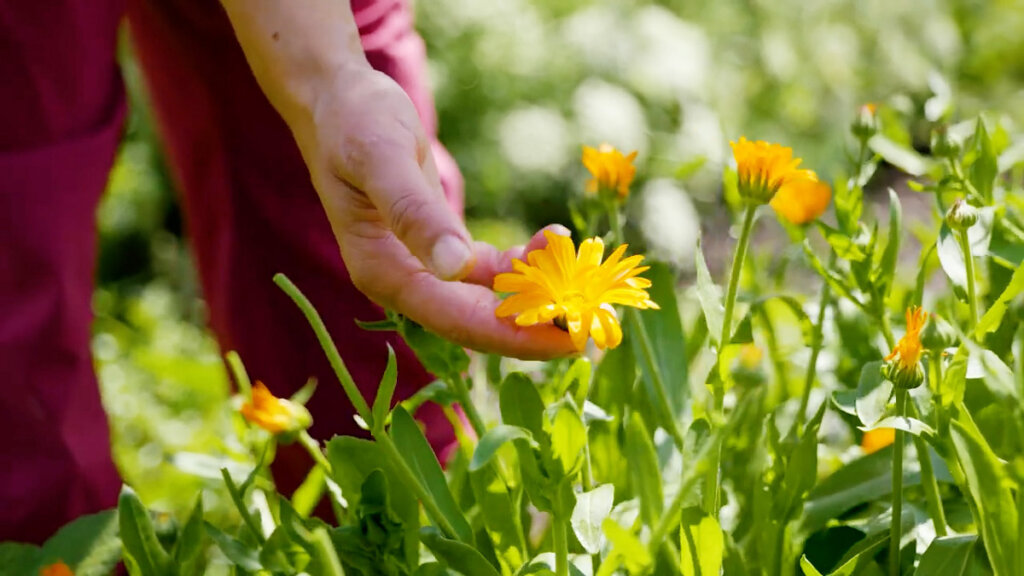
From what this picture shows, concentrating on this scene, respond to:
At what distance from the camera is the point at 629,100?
8.11 feet

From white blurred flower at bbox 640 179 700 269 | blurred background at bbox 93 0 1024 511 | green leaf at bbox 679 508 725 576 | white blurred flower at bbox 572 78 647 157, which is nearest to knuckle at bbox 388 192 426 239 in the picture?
green leaf at bbox 679 508 725 576

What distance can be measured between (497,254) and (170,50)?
525 millimetres

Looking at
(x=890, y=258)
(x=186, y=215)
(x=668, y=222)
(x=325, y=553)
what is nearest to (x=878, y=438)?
(x=890, y=258)

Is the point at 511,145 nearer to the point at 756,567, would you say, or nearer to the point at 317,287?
the point at 317,287

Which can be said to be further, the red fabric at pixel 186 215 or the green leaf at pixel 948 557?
the red fabric at pixel 186 215

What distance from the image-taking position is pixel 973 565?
655 millimetres

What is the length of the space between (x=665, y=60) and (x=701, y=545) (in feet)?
6.55

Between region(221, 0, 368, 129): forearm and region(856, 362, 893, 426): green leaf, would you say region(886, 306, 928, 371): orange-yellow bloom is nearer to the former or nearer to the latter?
region(856, 362, 893, 426): green leaf

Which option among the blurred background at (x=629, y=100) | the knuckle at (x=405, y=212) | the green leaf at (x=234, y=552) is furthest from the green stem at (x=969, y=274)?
the blurred background at (x=629, y=100)

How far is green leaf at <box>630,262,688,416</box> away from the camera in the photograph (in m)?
0.83

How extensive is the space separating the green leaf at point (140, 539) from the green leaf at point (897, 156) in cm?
63

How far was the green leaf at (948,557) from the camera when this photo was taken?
655 mm

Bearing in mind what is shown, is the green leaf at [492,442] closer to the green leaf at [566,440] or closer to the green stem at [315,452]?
the green leaf at [566,440]

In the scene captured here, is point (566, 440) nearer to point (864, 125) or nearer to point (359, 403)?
point (359, 403)
